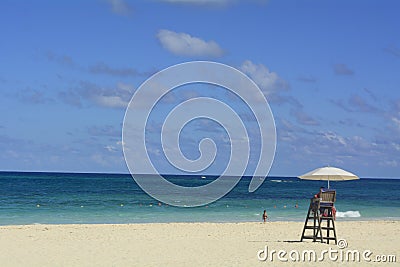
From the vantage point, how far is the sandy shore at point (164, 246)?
13.4m

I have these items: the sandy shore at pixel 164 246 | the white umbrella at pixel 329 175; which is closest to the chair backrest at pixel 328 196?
the white umbrella at pixel 329 175

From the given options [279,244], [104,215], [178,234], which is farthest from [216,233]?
[104,215]

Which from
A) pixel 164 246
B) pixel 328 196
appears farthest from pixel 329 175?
pixel 164 246

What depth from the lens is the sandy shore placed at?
1344 centimetres

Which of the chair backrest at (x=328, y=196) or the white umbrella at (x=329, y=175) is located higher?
the white umbrella at (x=329, y=175)

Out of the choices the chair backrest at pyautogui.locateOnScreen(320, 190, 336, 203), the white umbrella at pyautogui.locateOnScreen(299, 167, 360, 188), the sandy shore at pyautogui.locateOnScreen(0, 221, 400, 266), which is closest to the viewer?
the sandy shore at pyautogui.locateOnScreen(0, 221, 400, 266)

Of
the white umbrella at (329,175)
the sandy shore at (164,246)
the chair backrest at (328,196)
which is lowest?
the sandy shore at (164,246)

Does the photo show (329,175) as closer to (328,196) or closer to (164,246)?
(328,196)

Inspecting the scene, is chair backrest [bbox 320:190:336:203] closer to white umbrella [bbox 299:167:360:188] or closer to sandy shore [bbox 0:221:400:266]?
white umbrella [bbox 299:167:360:188]

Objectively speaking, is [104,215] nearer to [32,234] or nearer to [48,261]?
[32,234]

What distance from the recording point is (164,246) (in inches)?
642

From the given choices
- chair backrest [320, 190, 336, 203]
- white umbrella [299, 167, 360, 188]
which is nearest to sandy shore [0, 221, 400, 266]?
chair backrest [320, 190, 336, 203]

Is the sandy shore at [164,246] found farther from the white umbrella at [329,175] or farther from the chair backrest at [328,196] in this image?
the white umbrella at [329,175]

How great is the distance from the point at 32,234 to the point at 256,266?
9.52 meters
